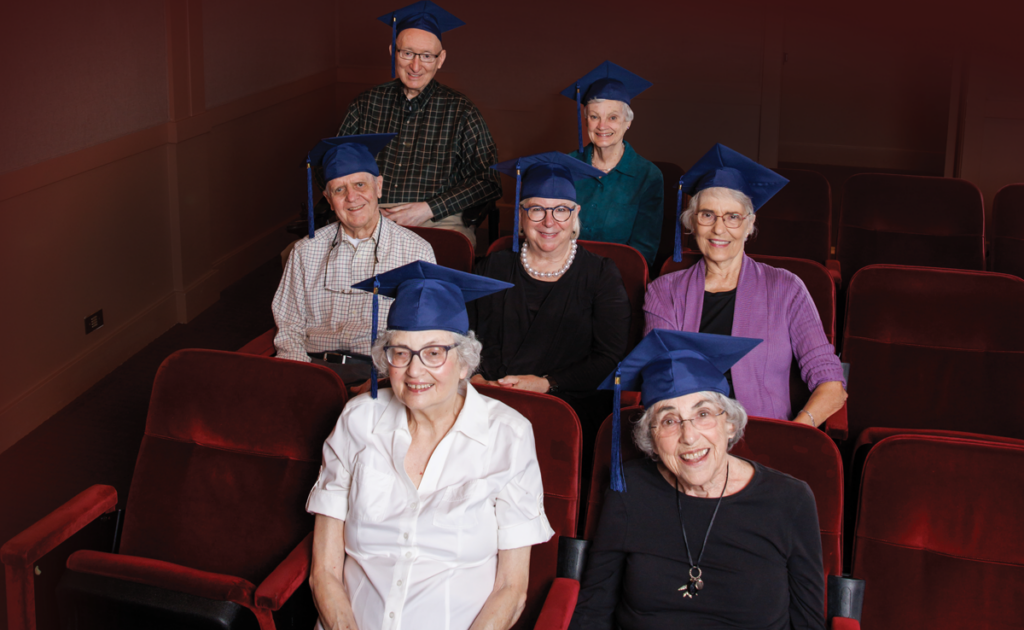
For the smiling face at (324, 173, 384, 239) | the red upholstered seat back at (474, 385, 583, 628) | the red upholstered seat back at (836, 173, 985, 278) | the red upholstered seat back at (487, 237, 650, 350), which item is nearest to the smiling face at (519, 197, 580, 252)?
the red upholstered seat back at (487, 237, 650, 350)

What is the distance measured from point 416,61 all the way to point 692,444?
2.39m

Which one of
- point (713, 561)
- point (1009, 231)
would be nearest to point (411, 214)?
point (713, 561)

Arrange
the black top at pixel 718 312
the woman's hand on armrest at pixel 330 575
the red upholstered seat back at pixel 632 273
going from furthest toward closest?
the red upholstered seat back at pixel 632 273 < the black top at pixel 718 312 < the woman's hand on armrest at pixel 330 575

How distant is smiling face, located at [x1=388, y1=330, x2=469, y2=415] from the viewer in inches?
69.1

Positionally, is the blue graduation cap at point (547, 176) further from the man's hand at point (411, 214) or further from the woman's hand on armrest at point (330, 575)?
the woman's hand on armrest at point (330, 575)

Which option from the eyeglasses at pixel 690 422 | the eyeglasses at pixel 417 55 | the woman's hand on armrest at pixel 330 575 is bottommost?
the woman's hand on armrest at pixel 330 575

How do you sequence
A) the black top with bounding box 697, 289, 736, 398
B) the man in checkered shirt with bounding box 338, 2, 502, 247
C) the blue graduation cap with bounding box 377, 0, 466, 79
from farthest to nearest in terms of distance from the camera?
the man in checkered shirt with bounding box 338, 2, 502, 247
the blue graduation cap with bounding box 377, 0, 466, 79
the black top with bounding box 697, 289, 736, 398

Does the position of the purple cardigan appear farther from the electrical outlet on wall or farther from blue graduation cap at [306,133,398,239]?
the electrical outlet on wall

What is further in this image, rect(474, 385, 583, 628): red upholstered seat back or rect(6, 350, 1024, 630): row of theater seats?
rect(474, 385, 583, 628): red upholstered seat back

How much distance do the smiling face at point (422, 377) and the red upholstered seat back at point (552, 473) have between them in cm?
23

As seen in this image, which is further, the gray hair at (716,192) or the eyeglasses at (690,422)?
the gray hair at (716,192)

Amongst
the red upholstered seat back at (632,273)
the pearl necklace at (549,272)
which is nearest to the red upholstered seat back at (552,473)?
the pearl necklace at (549,272)

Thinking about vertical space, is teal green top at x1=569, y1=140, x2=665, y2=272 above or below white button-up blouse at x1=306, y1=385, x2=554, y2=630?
above

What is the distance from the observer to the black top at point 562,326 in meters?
2.58
